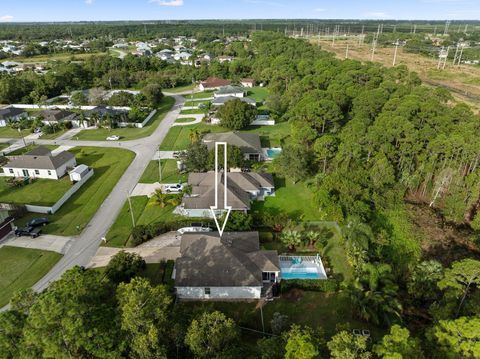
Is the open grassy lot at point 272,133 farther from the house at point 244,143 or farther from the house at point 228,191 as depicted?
the house at point 228,191

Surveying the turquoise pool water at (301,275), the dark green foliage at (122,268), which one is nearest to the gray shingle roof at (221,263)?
the turquoise pool water at (301,275)

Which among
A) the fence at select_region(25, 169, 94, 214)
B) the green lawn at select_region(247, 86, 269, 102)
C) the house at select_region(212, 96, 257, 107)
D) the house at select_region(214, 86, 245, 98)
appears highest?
the house at select_region(214, 86, 245, 98)

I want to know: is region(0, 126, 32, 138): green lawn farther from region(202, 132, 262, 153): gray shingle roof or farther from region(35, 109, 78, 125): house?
region(202, 132, 262, 153): gray shingle roof

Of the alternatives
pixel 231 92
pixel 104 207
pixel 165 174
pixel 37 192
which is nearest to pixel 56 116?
pixel 37 192

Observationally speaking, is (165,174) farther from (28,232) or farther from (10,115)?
(10,115)

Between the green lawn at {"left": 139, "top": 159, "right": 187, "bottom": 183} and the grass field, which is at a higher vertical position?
the green lawn at {"left": 139, "top": 159, "right": 187, "bottom": 183}

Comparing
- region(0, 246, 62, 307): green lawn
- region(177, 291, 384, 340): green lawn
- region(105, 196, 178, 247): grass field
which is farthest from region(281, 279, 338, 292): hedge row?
region(0, 246, 62, 307): green lawn

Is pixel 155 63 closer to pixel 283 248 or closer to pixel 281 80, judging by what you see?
pixel 281 80
